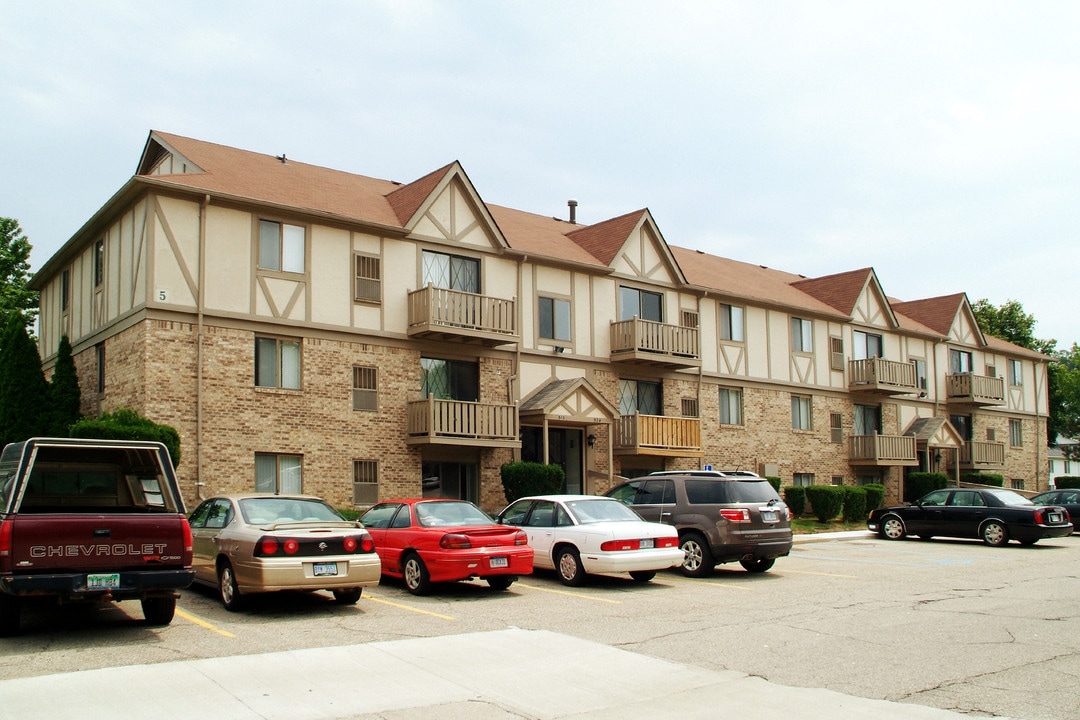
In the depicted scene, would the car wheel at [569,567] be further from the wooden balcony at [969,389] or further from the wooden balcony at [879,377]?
the wooden balcony at [969,389]

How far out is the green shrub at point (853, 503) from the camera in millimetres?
31609

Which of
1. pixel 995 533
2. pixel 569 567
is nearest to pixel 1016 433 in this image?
pixel 995 533

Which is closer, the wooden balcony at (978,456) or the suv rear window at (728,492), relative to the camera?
the suv rear window at (728,492)

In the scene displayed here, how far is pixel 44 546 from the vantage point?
9.69 m

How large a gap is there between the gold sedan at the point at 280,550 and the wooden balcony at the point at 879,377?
2781 cm

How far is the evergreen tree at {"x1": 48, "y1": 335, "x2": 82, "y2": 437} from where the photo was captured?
2350 centimetres

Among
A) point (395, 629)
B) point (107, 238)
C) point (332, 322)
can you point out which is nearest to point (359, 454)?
point (332, 322)

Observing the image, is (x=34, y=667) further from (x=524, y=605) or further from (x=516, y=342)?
(x=516, y=342)

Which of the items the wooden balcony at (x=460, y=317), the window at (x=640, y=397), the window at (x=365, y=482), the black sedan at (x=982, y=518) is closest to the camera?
the black sedan at (x=982, y=518)

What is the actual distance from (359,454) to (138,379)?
5213 millimetres

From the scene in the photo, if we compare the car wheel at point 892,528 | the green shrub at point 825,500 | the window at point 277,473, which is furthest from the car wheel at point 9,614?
the green shrub at point 825,500

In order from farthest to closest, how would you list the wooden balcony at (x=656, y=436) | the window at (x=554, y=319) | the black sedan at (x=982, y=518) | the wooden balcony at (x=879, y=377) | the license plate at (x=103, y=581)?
the wooden balcony at (x=879, y=377)
the wooden balcony at (x=656, y=436)
the window at (x=554, y=319)
the black sedan at (x=982, y=518)
the license plate at (x=103, y=581)

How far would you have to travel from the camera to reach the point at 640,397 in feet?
99.3

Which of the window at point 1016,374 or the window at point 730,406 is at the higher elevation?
the window at point 1016,374
